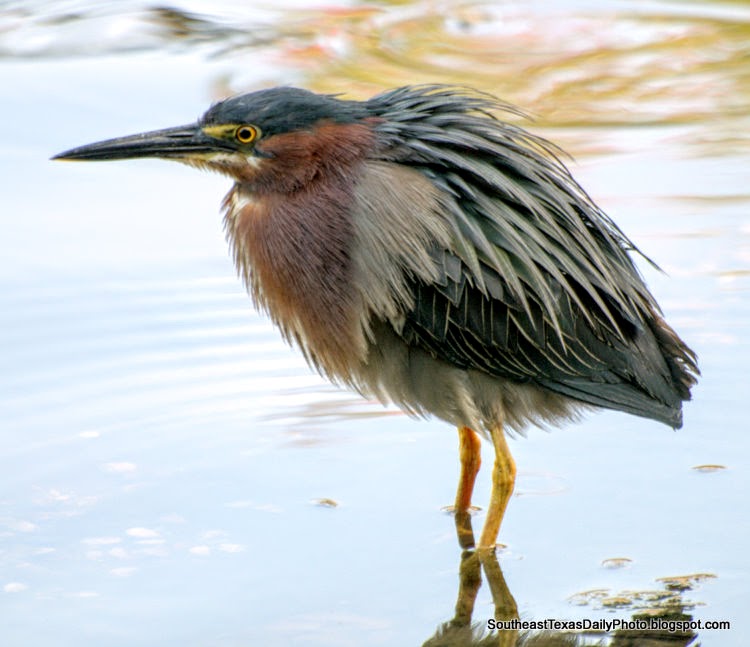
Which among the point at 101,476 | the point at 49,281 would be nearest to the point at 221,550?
the point at 101,476

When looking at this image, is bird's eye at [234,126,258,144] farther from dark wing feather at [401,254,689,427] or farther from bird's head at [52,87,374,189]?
dark wing feather at [401,254,689,427]

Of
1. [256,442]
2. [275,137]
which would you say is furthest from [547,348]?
[256,442]

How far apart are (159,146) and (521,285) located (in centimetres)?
144

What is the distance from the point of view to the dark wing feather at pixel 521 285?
4930 millimetres

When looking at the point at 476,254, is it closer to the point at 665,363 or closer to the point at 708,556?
the point at 665,363

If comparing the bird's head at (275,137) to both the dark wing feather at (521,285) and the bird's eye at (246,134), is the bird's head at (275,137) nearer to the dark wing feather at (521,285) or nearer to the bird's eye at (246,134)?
the bird's eye at (246,134)

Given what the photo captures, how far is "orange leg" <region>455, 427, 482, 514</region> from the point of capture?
5402mm

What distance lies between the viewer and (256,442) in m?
5.88

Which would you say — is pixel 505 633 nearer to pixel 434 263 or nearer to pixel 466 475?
pixel 466 475

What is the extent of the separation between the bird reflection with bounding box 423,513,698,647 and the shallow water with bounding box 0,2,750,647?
0.03 m

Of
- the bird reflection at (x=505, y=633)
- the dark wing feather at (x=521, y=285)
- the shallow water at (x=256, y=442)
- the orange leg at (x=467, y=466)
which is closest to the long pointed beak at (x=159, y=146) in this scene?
the dark wing feather at (x=521, y=285)

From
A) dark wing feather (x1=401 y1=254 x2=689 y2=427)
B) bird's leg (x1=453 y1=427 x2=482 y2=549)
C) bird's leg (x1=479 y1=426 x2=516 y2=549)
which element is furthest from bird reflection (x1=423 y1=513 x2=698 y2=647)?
dark wing feather (x1=401 y1=254 x2=689 y2=427)

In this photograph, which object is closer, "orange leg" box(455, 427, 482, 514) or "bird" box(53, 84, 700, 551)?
"bird" box(53, 84, 700, 551)

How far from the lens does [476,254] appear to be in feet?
16.2
